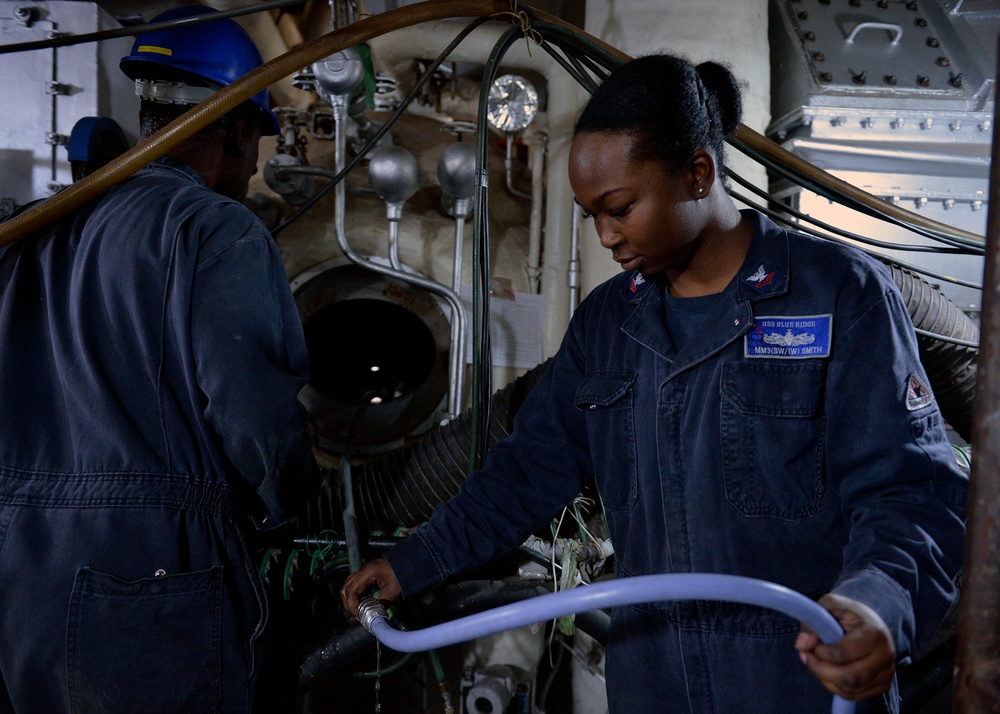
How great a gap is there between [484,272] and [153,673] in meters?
1.02

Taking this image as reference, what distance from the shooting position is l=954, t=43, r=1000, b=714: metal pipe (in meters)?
0.62

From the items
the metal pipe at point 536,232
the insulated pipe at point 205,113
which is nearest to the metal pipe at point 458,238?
the metal pipe at point 536,232

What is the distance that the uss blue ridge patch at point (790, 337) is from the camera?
108 cm

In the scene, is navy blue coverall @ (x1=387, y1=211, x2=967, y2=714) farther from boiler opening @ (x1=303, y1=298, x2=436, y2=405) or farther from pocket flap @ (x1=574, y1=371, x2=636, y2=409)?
boiler opening @ (x1=303, y1=298, x2=436, y2=405)

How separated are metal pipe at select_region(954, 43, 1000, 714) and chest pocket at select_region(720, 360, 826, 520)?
412 mm

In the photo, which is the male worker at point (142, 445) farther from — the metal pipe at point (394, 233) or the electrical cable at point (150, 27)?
the metal pipe at point (394, 233)

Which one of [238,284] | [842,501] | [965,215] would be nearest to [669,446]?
[842,501]

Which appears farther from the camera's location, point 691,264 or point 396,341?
point 396,341

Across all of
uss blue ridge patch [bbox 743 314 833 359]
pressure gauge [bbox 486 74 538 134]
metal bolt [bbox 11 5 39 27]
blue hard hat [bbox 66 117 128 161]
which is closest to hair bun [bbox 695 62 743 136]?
uss blue ridge patch [bbox 743 314 833 359]

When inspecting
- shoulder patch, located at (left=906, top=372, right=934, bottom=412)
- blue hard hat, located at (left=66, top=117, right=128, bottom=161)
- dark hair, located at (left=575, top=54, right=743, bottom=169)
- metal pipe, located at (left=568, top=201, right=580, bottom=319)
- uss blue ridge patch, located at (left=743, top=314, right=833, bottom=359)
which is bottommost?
shoulder patch, located at (left=906, top=372, right=934, bottom=412)

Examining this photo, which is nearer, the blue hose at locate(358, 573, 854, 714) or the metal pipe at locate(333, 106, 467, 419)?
the blue hose at locate(358, 573, 854, 714)

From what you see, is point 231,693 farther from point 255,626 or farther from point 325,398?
point 325,398

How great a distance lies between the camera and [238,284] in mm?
1298

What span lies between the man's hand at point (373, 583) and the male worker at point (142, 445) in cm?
18
